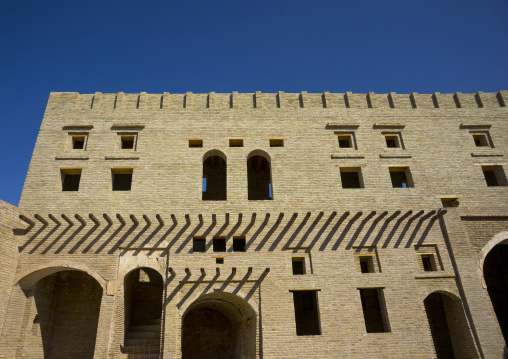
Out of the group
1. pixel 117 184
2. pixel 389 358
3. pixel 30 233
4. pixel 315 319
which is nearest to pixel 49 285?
pixel 30 233

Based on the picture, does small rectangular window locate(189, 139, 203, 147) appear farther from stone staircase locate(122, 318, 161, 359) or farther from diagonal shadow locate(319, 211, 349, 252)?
stone staircase locate(122, 318, 161, 359)

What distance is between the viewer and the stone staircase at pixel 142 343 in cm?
1134

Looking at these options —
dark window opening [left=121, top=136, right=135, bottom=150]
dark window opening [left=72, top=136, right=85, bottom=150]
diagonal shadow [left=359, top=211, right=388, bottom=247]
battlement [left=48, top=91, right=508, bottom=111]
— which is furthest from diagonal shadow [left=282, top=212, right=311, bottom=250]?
dark window opening [left=72, top=136, right=85, bottom=150]

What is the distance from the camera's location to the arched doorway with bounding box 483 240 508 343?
14539 mm

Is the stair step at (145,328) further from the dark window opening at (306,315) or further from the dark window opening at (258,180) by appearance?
the dark window opening at (258,180)

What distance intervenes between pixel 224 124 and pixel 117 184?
18.9 feet

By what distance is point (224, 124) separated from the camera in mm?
14477

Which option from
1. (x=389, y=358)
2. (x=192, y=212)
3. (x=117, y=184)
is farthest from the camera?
(x=117, y=184)

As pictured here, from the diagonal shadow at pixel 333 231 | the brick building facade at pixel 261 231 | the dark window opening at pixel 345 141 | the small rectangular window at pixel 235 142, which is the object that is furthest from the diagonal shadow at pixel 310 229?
the small rectangular window at pixel 235 142

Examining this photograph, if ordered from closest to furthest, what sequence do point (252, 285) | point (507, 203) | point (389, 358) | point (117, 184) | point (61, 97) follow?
point (389, 358) < point (252, 285) < point (507, 203) < point (61, 97) < point (117, 184)

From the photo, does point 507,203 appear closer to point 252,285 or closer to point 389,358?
point 389,358

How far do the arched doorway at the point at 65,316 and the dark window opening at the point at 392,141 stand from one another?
502 inches

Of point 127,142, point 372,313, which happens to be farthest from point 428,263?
point 127,142

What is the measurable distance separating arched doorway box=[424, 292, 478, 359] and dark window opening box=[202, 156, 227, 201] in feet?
32.4
